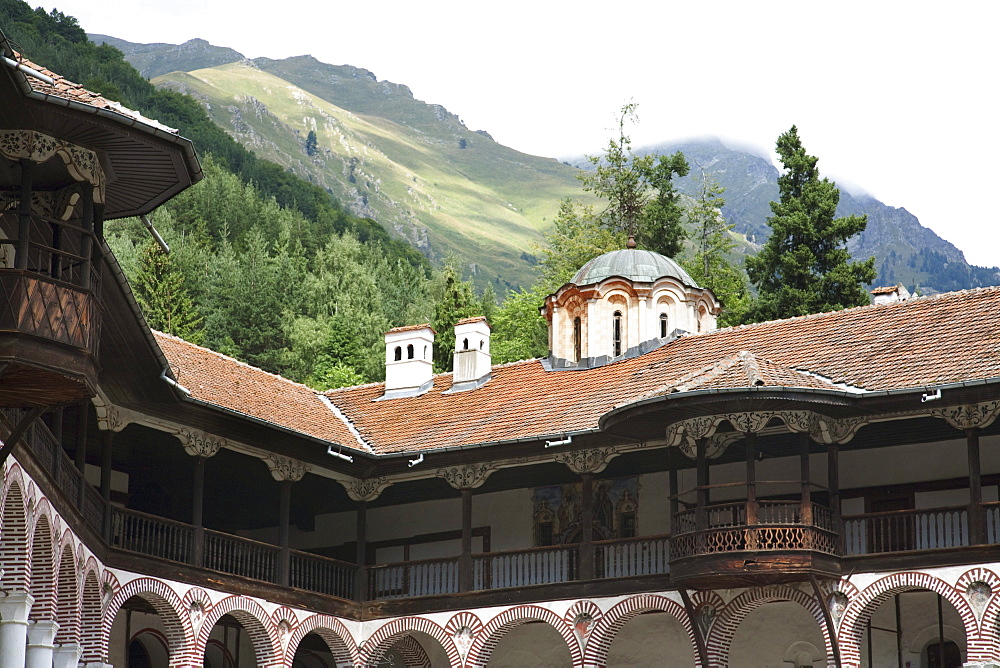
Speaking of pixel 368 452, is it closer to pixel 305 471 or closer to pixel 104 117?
pixel 305 471

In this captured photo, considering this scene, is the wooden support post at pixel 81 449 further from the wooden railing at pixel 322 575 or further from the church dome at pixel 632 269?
the church dome at pixel 632 269

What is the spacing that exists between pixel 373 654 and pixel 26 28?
175 feet

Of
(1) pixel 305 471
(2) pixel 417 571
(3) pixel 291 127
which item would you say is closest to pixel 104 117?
(1) pixel 305 471

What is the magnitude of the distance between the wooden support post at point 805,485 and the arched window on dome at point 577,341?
25.4ft

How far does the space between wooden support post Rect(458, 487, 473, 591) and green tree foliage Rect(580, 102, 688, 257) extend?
21034 mm

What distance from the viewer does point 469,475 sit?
23984 millimetres

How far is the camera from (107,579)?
2045 cm

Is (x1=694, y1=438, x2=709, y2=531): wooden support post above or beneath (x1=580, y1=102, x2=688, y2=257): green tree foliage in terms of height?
beneath

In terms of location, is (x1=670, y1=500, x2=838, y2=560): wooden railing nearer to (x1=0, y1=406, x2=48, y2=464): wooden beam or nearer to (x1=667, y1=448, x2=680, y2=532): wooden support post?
(x1=667, y1=448, x2=680, y2=532): wooden support post

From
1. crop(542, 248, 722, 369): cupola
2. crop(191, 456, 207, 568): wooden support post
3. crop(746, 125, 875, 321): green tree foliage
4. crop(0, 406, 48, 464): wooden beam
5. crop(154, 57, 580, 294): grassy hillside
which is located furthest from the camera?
crop(154, 57, 580, 294): grassy hillside

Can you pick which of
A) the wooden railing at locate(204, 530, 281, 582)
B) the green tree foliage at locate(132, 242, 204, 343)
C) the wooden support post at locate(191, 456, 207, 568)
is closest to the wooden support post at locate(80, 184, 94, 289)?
the wooden support post at locate(191, 456, 207, 568)

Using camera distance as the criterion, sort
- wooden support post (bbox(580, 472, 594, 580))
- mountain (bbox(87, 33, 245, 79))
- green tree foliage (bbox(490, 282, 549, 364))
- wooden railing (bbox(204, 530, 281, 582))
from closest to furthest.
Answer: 1. wooden railing (bbox(204, 530, 281, 582))
2. wooden support post (bbox(580, 472, 594, 580))
3. green tree foliage (bbox(490, 282, 549, 364))
4. mountain (bbox(87, 33, 245, 79))

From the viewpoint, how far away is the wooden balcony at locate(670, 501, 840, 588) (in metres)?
20.4

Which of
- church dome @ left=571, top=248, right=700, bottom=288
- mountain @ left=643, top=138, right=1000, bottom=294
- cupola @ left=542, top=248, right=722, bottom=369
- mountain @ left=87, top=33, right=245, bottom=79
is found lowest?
cupola @ left=542, top=248, right=722, bottom=369
